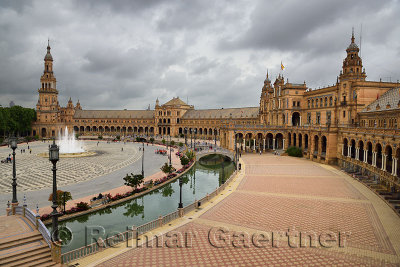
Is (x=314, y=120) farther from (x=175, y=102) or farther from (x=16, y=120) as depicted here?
(x=16, y=120)

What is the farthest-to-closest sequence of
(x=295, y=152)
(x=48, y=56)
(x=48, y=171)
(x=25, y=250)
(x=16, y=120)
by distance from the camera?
(x=48, y=56), (x=16, y=120), (x=295, y=152), (x=48, y=171), (x=25, y=250)

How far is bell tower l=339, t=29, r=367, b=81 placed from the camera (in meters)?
53.6

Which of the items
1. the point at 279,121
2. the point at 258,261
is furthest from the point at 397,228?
the point at 279,121

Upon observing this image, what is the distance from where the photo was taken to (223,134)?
74.8 metres

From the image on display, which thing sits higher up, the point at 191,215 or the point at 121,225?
the point at 191,215

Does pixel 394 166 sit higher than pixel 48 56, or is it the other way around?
pixel 48 56

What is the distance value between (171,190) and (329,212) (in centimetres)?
2035

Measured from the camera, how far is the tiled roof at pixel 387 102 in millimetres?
43344

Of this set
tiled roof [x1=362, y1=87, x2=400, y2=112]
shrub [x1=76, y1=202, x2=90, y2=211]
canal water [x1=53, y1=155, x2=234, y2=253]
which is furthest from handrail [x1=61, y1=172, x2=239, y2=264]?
tiled roof [x1=362, y1=87, x2=400, y2=112]

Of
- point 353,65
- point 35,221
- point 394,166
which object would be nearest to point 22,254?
point 35,221

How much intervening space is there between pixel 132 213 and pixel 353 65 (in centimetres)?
4972

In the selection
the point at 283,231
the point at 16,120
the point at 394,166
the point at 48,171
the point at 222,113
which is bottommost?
the point at 283,231

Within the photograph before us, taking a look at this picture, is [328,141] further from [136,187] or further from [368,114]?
[136,187]

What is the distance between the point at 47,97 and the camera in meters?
117
